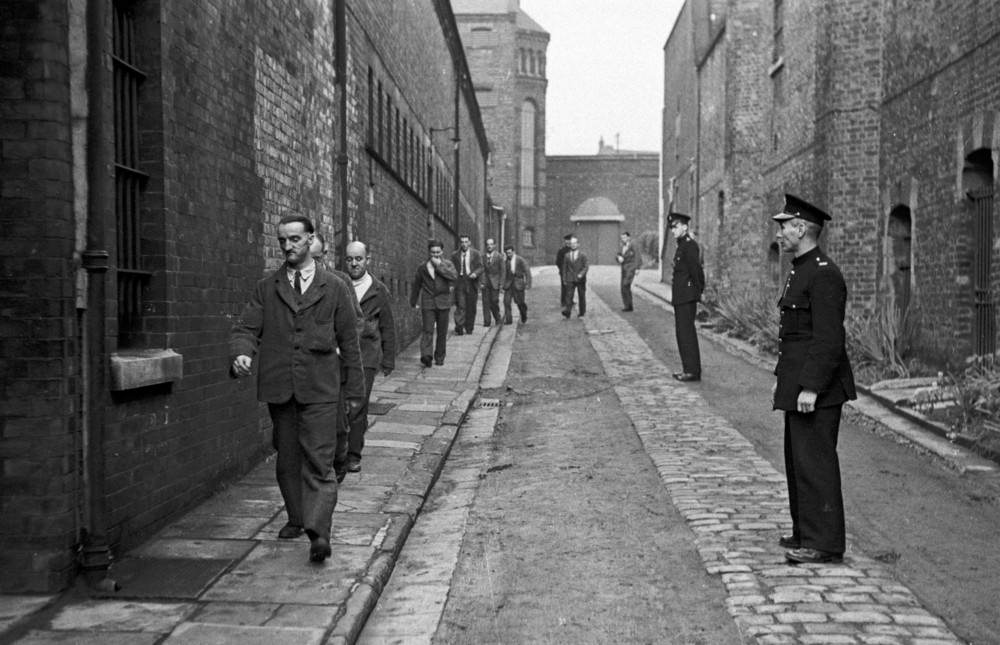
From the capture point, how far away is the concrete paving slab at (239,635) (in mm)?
4281

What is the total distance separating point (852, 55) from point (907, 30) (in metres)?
2.57

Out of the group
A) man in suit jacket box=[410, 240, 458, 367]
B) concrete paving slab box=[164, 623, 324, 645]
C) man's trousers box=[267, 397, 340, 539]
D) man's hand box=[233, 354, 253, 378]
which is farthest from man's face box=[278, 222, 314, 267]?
man in suit jacket box=[410, 240, 458, 367]

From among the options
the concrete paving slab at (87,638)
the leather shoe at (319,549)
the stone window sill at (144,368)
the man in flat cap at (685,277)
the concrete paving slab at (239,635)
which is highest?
the man in flat cap at (685,277)

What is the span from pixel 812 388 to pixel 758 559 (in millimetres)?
972

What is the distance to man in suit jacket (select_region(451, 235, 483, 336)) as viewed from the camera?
65.5ft

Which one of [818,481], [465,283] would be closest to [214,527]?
[818,481]

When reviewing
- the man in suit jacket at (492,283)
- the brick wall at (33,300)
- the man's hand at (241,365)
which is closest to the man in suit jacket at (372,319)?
the man's hand at (241,365)

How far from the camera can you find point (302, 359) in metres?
5.65

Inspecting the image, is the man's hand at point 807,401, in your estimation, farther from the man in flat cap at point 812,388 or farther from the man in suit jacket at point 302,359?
the man in suit jacket at point 302,359

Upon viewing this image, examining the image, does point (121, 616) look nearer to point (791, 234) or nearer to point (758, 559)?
point (758, 559)

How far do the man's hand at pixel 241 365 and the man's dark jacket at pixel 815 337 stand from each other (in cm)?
287

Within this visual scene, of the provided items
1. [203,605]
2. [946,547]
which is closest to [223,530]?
[203,605]

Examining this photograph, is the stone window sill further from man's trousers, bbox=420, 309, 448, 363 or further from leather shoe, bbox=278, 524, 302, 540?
man's trousers, bbox=420, 309, 448, 363

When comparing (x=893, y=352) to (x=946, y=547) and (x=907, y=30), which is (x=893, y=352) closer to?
(x=907, y=30)
